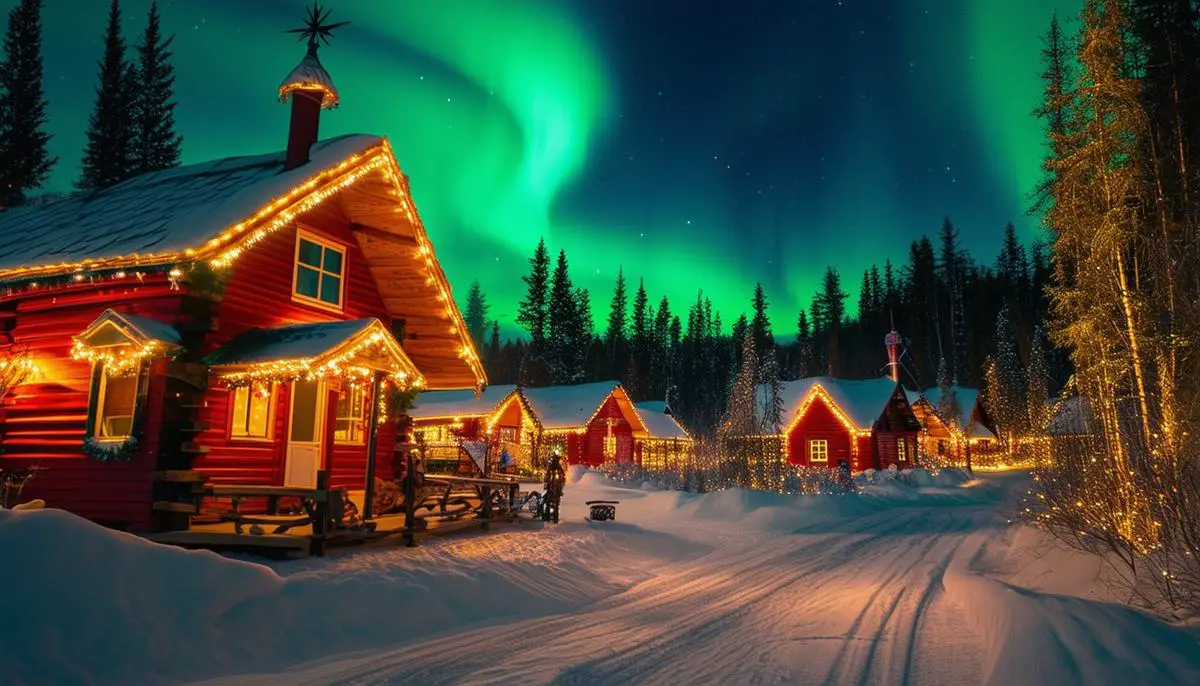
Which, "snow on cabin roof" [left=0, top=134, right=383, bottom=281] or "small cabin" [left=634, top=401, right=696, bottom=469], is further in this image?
"small cabin" [left=634, top=401, right=696, bottom=469]

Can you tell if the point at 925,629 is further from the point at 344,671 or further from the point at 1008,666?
the point at 344,671

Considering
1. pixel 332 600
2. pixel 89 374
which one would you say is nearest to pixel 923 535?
pixel 332 600

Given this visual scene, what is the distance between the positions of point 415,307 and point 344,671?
1145 cm

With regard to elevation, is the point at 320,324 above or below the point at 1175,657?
above

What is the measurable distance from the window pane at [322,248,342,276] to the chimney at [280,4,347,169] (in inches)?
76.8

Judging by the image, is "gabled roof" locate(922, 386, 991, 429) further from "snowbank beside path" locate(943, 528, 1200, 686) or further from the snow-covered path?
"snowbank beside path" locate(943, 528, 1200, 686)

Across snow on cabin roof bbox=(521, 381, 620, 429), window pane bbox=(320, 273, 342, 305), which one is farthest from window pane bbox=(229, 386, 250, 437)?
Answer: snow on cabin roof bbox=(521, 381, 620, 429)

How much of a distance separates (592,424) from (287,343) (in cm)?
3855

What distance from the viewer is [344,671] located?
6.80 m

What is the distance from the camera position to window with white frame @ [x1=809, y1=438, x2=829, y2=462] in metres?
48.3

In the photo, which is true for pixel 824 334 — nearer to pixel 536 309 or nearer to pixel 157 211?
pixel 536 309

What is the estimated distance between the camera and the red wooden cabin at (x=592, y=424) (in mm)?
49406

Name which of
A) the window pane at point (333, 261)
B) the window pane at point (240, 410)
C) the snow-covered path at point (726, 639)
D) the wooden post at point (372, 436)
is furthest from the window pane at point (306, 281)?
the snow-covered path at point (726, 639)

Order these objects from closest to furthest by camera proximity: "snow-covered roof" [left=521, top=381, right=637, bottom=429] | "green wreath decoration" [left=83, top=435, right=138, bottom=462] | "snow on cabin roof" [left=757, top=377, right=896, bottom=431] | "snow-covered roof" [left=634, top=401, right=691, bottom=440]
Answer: "green wreath decoration" [left=83, top=435, right=138, bottom=462] < "snow on cabin roof" [left=757, top=377, right=896, bottom=431] < "snow-covered roof" [left=521, top=381, right=637, bottom=429] < "snow-covered roof" [left=634, top=401, right=691, bottom=440]
